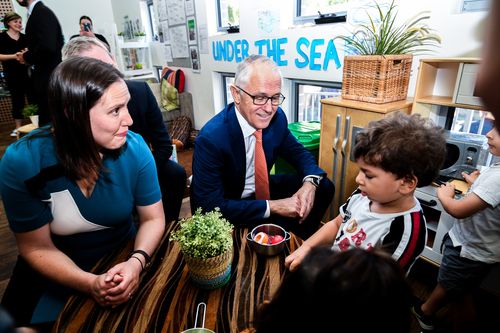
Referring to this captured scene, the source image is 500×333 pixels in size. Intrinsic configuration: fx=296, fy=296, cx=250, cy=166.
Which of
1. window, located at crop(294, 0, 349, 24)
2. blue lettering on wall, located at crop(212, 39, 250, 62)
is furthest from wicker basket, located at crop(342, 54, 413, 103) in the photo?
blue lettering on wall, located at crop(212, 39, 250, 62)

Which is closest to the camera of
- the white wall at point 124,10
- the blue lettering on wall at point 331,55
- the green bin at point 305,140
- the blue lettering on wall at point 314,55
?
the green bin at point 305,140

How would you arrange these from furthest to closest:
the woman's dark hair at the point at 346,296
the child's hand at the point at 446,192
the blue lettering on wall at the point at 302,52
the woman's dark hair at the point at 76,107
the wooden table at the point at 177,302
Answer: the blue lettering on wall at the point at 302,52, the child's hand at the point at 446,192, the woman's dark hair at the point at 76,107, the wooden table at the point at 177,302, the woman's dark hair at the point at 346,296

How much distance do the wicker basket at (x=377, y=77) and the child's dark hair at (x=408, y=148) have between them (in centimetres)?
84

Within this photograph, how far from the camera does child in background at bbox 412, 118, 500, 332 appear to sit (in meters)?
1.31

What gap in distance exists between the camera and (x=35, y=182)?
98 centimetres

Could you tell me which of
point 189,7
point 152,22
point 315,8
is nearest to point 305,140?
point 315,8

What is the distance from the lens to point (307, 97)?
3414 mm

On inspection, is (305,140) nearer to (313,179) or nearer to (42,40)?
(313,179)

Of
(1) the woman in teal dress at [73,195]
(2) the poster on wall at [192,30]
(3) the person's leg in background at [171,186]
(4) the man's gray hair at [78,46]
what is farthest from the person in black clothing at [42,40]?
(1) the woman in teal dress at [73,195]

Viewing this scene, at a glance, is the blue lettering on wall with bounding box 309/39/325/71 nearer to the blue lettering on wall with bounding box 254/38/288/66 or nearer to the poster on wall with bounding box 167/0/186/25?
the blue lettering on wall with bounding box 254/38/288/66

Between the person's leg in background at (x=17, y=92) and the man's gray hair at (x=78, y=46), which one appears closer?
the man's gray hair at (x=78, y=46)

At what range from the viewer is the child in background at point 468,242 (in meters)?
1.31

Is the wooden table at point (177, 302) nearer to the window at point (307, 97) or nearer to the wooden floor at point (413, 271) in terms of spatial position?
the wooden floor at point (413, 271)

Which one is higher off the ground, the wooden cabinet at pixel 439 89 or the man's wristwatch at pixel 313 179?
the wooden cabinet at pixel 439 89
